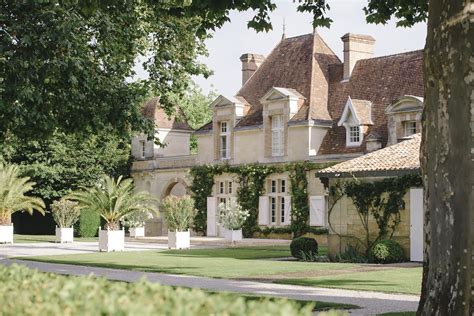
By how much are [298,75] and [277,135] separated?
10.2 feet

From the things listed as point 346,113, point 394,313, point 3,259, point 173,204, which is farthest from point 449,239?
point 346,113

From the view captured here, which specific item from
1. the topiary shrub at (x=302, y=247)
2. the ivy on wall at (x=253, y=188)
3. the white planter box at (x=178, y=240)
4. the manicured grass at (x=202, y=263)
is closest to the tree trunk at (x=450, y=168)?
the manicured grass at (x=202, y=263)

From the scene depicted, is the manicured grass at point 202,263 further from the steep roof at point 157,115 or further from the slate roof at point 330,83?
the steep roof at point 157,115

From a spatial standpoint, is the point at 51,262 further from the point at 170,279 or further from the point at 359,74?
the point at 359,74

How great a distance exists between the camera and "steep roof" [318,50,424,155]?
3619 centimetres

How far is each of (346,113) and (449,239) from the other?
1108 inches

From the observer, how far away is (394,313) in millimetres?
11758

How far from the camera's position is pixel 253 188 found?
3988 cm

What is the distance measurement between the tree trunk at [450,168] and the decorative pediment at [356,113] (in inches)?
1077

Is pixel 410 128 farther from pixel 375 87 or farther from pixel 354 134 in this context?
pixel 375 87

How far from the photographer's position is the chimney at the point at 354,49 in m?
39.0

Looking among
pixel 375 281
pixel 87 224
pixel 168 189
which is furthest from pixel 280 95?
pixel 375 281

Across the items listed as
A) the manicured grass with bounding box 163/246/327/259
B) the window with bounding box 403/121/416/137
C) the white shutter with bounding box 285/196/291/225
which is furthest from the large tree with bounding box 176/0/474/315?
the white shutter with bounding box 285/196/291/225

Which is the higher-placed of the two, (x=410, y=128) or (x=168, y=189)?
(x=410, y=128)
